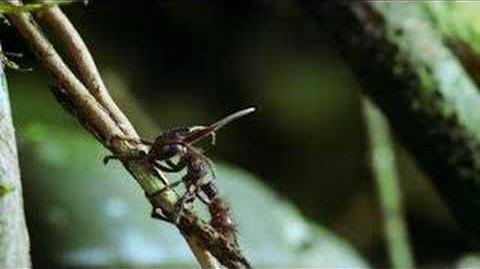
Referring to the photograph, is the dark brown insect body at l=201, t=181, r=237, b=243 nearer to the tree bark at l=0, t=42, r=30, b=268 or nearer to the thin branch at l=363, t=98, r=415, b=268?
the tree bark at l=0, t=42, r=30, b=268

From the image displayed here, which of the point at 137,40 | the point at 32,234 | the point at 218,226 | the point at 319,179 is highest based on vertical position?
the point at 218,226

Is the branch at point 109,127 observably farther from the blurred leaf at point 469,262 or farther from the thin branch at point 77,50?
the blurred leaf at point 469,262

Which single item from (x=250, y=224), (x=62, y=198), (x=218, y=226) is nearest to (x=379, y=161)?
(x=250, y=224)

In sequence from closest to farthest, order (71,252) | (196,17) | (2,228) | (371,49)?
(2,228), (371,49), (71,252), (196,17)

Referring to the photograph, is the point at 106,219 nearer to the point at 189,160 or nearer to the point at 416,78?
the point at 416,78

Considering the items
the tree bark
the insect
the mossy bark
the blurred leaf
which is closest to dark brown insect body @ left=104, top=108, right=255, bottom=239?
the insect

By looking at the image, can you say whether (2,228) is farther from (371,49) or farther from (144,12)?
(144,12)

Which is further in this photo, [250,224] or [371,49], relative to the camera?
[250,224]

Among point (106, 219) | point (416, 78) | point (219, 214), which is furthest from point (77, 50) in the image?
point (106, 219)
